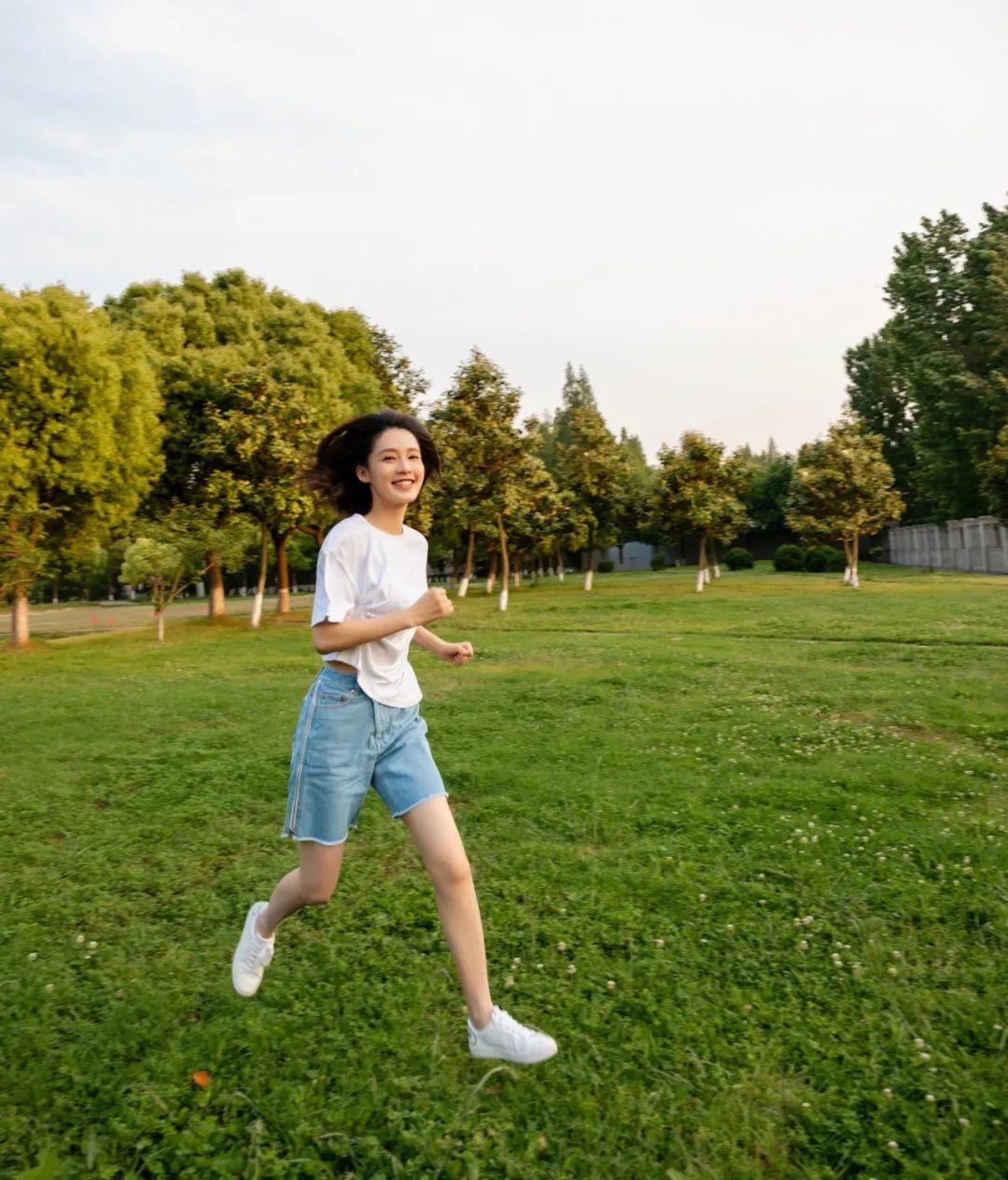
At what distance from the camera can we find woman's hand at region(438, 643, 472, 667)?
3.93 m

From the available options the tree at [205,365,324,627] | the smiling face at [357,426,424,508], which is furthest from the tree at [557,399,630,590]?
the smiling face at [357,426,424,508]

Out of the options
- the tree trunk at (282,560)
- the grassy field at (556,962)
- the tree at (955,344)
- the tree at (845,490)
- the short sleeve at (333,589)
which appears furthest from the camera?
the tree at (955,344)

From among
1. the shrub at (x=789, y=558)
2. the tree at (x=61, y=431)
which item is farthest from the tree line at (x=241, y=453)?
the shrub at (x=789, y=558)

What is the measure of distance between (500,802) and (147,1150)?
159 inches

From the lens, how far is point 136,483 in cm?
2462

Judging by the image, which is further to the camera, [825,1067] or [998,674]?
[998,674]

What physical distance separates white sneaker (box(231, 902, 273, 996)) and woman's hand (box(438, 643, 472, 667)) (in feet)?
4.56

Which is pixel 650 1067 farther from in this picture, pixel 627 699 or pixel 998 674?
pixel 998 674

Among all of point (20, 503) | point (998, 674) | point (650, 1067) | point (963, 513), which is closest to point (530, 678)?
point (998, 674)

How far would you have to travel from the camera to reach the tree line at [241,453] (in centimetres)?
2247

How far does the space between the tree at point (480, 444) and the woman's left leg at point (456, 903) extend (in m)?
28.6

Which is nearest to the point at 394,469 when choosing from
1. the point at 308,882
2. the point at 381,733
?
the point at 381,733

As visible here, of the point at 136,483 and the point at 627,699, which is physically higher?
the point at 136,483

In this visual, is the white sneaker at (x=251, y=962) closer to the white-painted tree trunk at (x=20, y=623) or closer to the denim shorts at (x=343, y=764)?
the denim shorts at (x=343, y=764)
